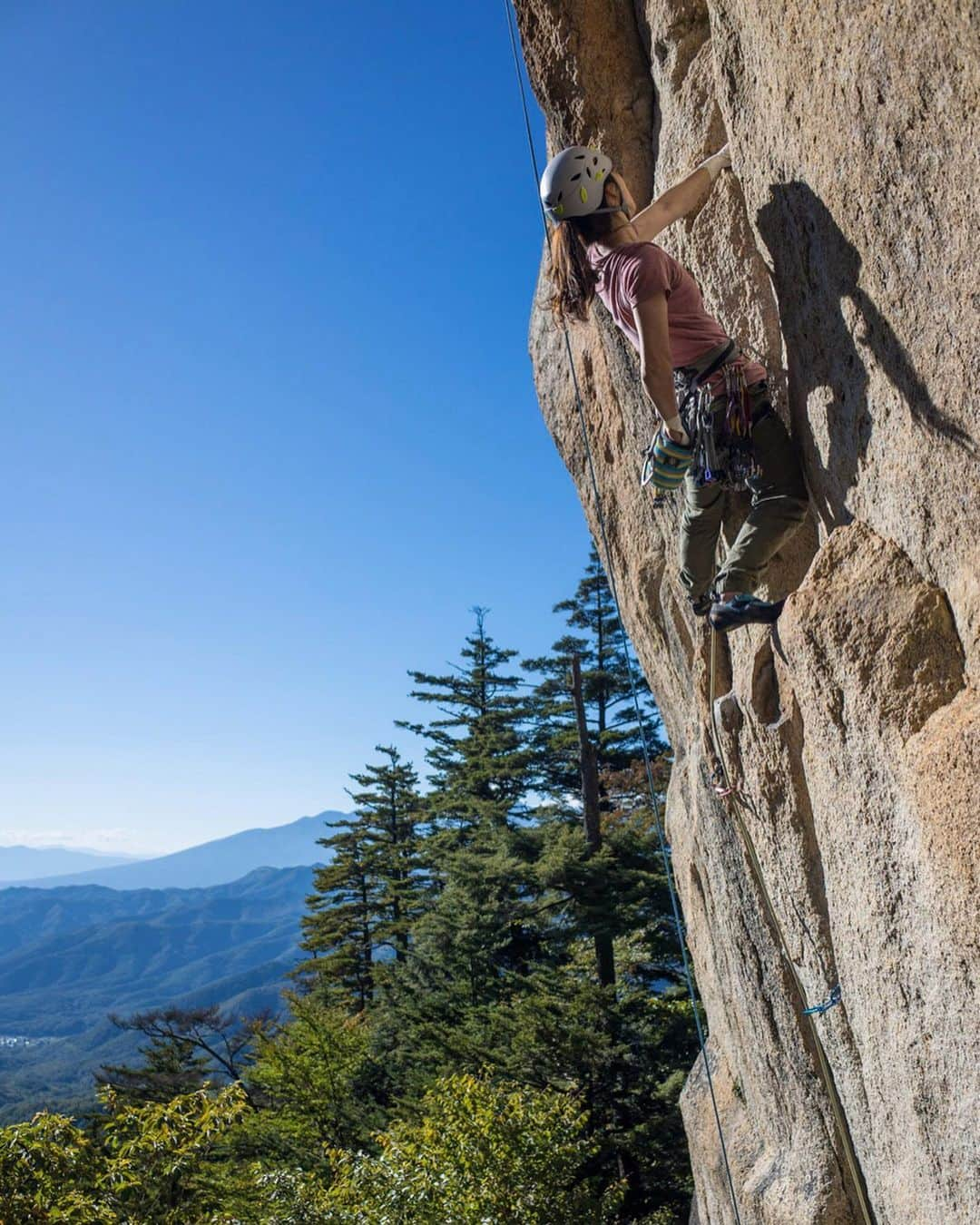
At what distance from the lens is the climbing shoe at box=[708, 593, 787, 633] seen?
Answer: 446cm

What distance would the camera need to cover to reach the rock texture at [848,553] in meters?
3.24

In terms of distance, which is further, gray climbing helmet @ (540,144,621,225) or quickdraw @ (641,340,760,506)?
quickdraw @ (641,340,760,506)

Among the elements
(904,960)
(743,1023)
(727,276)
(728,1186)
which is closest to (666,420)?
(727,276)

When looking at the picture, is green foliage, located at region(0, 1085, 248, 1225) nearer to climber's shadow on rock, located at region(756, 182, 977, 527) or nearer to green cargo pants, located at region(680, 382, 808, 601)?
green cargo pants, located at region(680, 382, 808, 601)

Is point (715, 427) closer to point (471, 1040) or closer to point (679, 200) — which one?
point (679, 200)

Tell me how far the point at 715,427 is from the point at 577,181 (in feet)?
4.45

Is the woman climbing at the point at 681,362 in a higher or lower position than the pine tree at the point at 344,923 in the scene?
higher

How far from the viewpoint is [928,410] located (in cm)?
340

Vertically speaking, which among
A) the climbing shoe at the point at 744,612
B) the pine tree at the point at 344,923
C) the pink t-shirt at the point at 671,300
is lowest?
the pine tree at the point at 344,923

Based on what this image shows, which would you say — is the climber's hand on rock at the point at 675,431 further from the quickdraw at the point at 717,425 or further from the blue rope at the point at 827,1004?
the blue rope at the point at 827,1004

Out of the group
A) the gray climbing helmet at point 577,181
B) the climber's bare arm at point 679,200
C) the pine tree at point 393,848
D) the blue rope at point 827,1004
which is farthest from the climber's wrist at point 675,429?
the pine tree at point 393,848

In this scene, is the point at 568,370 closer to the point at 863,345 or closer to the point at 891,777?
the point at 863,345

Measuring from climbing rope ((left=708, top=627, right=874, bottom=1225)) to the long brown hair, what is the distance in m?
2.25

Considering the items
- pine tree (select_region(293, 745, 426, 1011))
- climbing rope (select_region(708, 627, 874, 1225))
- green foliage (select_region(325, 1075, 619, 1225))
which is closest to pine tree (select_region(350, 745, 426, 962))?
pine tree (select_region(293, 745, 426, 1011))
